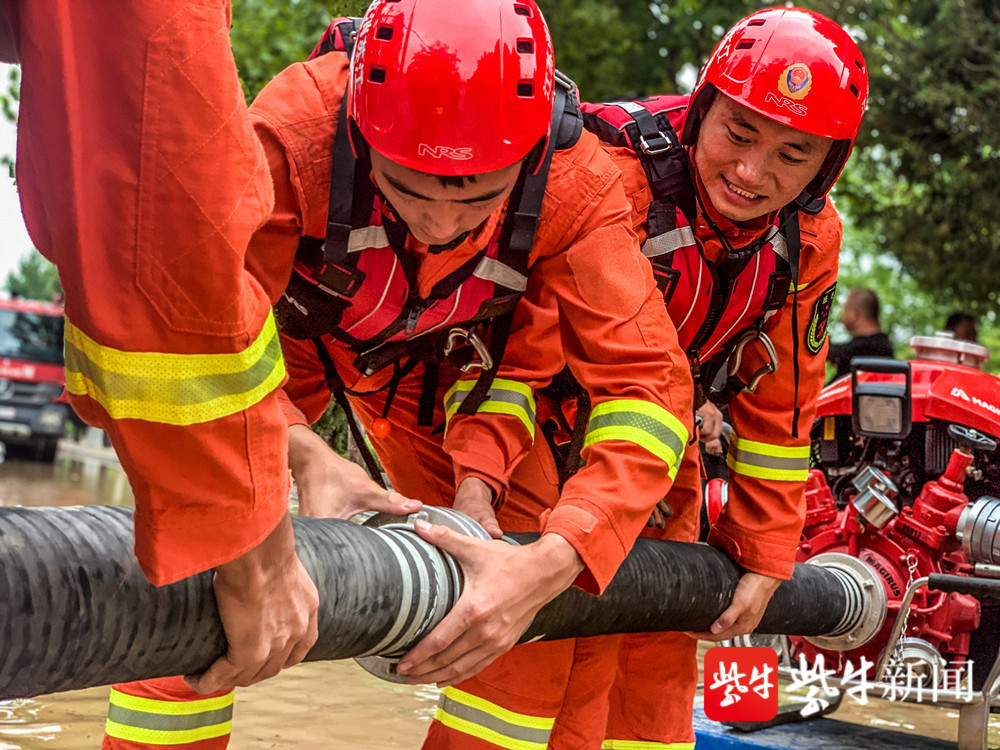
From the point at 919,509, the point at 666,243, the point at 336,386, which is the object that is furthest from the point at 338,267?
the point at 919,509

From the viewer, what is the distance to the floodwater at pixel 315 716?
3.90 meters

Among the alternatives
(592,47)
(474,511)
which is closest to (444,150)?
(474,511)

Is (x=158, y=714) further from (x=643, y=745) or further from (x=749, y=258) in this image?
(x=749, y=258)

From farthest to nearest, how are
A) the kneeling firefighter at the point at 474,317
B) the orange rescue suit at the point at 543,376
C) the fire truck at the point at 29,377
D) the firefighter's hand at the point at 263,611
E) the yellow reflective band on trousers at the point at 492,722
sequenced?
the fire truck at the point at 29,377, the yellow reflective band on trousers at the point at 492,722, the orange rescue suit at the point at 543,376, the kneeling firefighter at the point at 474,317, the firefighter's hand at the point at 263,611

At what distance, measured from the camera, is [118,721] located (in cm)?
239

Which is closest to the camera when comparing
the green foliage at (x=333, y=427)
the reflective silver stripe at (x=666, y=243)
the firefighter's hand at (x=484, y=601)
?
the firefighter's hand at (x=484, y=601)

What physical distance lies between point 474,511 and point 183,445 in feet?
3.96

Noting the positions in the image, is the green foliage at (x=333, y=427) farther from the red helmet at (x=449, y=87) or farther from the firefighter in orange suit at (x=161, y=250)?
the firefighter in orange suit at (x=161, y=250)

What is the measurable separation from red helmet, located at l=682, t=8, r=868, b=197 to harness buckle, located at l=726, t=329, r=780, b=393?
1.25 feet

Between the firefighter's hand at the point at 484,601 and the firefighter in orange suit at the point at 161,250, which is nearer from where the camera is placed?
the firefighter in orange suit at the point at 161,250

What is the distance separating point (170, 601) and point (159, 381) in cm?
35

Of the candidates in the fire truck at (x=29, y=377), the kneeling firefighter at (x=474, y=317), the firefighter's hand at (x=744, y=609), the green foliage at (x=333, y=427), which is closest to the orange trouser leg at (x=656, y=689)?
the firefighter's hand at (x=744, y=609)

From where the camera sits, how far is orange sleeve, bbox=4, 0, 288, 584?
1.13 meters

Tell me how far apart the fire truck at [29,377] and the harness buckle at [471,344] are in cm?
1540
